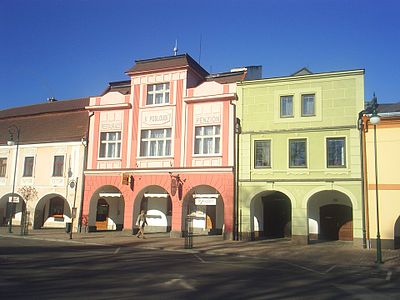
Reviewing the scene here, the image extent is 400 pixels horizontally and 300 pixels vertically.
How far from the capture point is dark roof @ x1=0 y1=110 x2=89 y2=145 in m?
32.4

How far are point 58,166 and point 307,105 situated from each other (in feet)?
59.9

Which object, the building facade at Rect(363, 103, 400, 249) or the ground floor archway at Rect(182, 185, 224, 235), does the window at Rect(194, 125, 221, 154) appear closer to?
the ground floor archway at Rect(182, 185, 224, 235)

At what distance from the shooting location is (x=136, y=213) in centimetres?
2927

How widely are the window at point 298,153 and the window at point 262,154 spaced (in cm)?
129

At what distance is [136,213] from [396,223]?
15684 millimetres

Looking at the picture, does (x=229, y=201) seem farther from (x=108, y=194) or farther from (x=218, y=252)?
(x=108, y=194)

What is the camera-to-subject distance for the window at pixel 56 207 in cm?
3512

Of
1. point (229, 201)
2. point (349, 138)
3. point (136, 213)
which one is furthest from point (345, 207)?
point (136, 213)

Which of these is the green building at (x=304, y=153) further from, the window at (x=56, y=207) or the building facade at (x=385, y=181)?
the window at (x=56, y=207)

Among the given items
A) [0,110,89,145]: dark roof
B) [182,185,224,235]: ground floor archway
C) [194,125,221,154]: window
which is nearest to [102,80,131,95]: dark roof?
[0,110,89,145]: dark roof

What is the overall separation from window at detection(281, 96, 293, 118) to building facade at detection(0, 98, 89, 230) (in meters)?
14.2

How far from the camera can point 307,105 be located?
2569cm

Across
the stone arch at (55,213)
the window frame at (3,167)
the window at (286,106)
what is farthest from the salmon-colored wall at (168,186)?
the window frame at (3,167)

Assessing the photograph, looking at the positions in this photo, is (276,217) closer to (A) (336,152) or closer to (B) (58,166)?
(A) (336,152)
